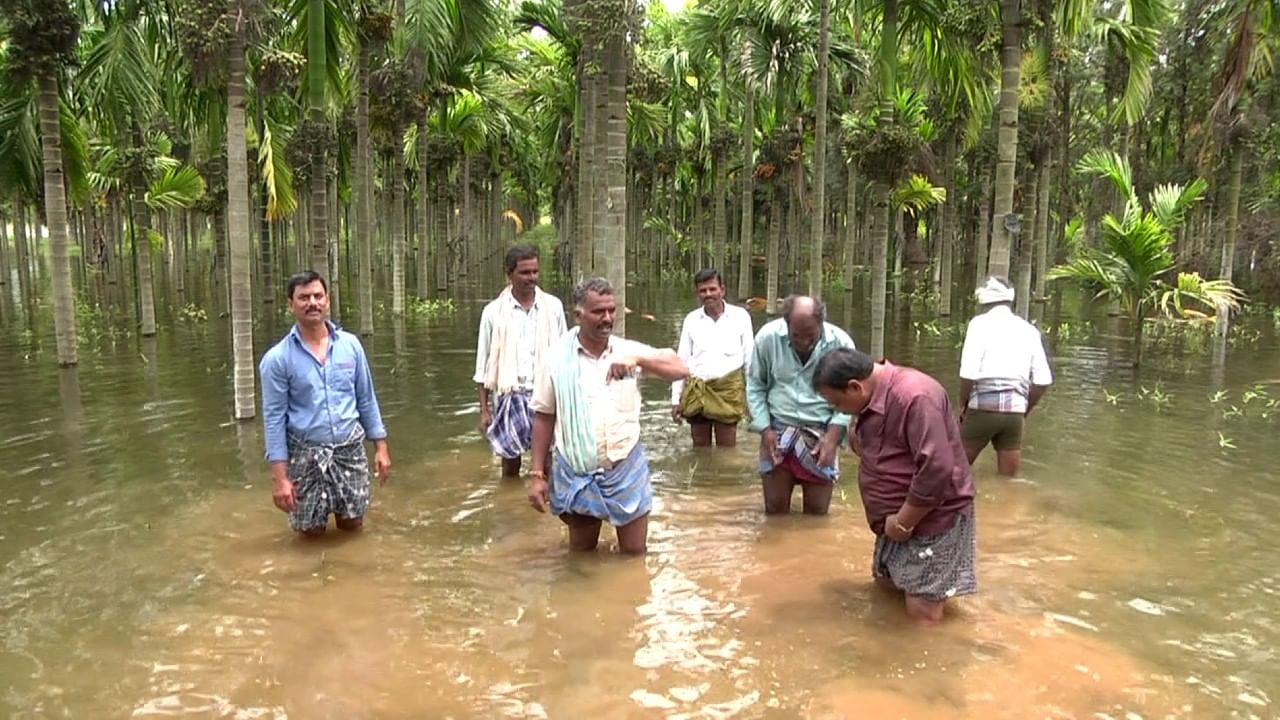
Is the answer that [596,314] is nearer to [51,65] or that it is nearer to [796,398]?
[796,398]

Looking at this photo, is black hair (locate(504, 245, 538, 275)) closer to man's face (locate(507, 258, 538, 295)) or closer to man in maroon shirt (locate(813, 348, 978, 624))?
man's face (locate(507, 258, 538, 295))

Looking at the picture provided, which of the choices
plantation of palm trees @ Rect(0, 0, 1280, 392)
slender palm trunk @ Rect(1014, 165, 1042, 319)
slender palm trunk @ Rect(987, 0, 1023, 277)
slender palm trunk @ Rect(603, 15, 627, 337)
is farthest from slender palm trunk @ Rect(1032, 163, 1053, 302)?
slender palm trunk @ Rect(603, 15, 627, 337)

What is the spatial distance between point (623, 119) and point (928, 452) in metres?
4.92

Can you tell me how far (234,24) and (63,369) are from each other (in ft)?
22.3

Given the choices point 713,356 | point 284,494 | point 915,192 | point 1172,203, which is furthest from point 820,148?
point 284,494

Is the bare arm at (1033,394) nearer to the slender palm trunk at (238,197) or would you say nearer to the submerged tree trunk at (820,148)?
the submerged tree trunk at (820,148)

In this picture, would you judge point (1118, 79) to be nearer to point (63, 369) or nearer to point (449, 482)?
point (449, 482)

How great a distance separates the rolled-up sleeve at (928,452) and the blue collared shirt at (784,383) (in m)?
1.70

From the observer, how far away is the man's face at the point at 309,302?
5.46m

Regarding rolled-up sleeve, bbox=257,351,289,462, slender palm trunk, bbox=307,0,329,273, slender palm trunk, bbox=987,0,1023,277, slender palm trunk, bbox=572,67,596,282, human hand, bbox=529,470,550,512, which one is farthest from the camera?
slender palm trunk, bbox=572,67,596,282

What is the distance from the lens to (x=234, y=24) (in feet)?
29.5

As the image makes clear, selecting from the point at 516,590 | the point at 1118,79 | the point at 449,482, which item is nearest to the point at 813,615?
the point at 516,590

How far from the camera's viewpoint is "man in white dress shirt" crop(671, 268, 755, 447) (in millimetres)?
8031

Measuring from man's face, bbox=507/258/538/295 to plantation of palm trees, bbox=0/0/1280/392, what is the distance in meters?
1.68
